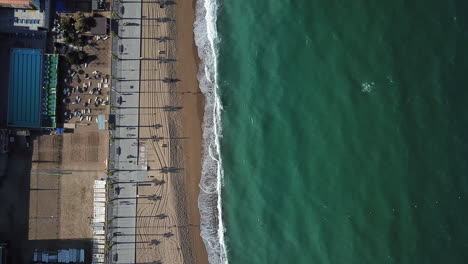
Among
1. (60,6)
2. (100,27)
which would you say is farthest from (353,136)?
(60,6)

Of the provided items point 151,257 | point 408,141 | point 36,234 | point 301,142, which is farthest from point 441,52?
point 36,234

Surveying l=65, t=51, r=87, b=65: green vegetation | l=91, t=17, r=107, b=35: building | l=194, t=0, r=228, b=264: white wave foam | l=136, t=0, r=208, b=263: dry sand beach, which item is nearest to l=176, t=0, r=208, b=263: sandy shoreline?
l=136, t=0, r=208, b=263: dry sand beach

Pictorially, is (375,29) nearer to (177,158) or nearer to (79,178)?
(177,158)

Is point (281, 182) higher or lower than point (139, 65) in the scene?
lower

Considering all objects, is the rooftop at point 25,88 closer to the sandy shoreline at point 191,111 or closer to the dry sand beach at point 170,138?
the dry sand beach at point 170,138

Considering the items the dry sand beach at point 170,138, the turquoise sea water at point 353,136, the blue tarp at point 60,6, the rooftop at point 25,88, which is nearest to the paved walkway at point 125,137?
the dry sand beach at point 170,138

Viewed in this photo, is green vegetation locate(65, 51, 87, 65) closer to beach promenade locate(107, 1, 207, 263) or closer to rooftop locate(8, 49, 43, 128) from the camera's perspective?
rooftop locate(8, 49, 43, 128)
